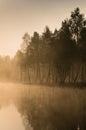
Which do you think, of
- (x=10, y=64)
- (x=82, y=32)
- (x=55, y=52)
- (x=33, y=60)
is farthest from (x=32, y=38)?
(x=10, y=64)

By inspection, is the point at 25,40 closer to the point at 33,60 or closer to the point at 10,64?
the point at 33,60

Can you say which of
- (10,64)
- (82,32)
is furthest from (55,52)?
(10,64)

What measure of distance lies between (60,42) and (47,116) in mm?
53618

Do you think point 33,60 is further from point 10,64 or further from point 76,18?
point 10,64

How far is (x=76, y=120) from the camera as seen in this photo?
2147cm

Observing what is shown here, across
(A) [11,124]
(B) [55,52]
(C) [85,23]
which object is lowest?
(A) [11,124]

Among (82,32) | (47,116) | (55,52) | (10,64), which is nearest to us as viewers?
(47,116)

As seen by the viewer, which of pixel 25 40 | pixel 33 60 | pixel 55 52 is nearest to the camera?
pixel 55 52

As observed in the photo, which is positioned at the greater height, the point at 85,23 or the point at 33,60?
the point at 85,23

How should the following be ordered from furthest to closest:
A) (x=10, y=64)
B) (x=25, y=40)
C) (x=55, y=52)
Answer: (x=10, y=64) < (x=25, y=40) < (x=55, y=52)

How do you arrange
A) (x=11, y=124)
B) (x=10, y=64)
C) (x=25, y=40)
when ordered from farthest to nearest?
1. (x=10, y=64)
2. (x=25, y=40)
3. (x=11, y=124)

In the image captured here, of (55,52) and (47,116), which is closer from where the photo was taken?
(47,116)

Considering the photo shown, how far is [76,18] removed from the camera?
7606cm

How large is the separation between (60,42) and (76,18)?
21.5ft
